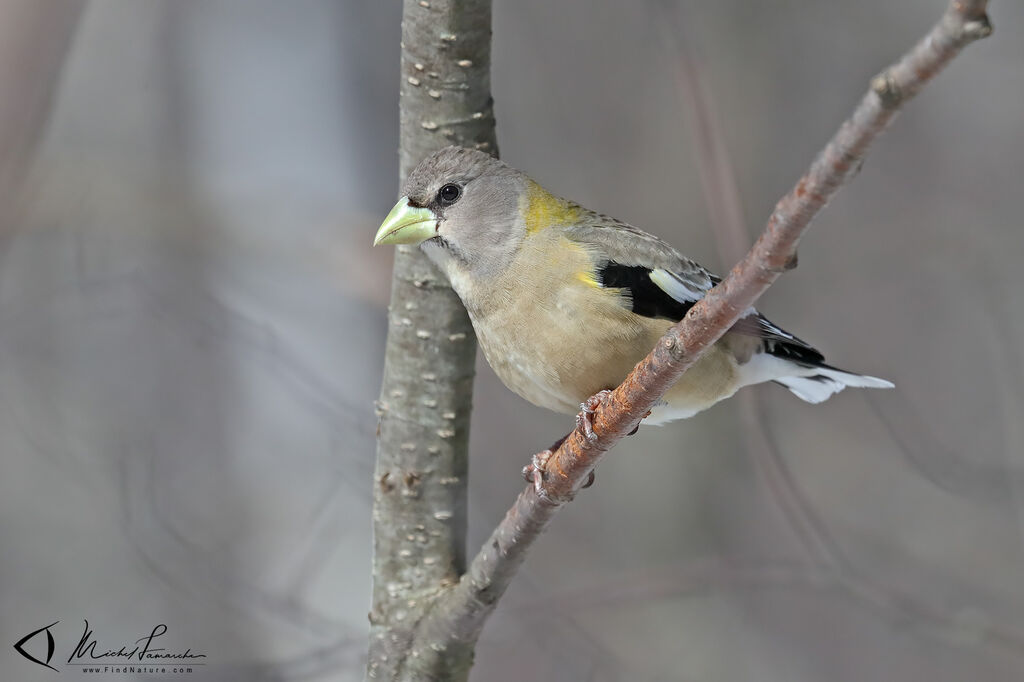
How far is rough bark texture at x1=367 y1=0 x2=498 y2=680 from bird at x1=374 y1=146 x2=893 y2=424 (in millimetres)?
97

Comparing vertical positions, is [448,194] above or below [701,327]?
above

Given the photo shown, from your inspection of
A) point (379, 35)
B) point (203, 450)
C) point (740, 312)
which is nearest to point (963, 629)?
point (740, 312)

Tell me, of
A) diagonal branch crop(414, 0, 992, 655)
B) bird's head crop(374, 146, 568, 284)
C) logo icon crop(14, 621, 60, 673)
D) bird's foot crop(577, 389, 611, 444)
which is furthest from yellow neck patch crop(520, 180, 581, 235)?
logo icon crop(14, 621, 60, 673)

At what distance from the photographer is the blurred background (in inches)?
217

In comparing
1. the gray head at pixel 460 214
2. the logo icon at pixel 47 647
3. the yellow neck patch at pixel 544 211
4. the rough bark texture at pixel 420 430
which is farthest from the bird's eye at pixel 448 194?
the logo icon at pixel 47 647

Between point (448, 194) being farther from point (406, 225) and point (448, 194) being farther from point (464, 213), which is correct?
point (406, 225)

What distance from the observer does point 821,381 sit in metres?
4.28

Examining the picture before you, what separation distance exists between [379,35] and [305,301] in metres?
Result: 2.55

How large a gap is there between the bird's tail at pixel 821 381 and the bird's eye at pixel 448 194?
5.18ft

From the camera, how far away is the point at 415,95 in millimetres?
3385

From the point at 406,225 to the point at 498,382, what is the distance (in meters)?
3.96

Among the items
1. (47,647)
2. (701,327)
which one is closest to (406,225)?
(701,327)

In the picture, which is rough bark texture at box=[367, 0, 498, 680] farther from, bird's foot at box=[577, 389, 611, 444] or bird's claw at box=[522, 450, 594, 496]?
bird's foot at box=[577, 389, 611, 444]

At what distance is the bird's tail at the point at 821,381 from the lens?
13.0ft
